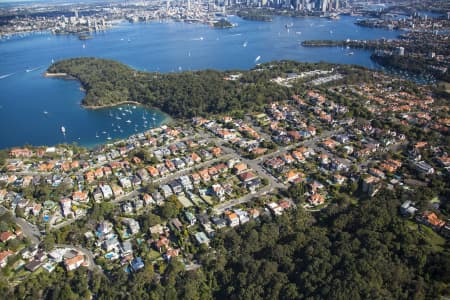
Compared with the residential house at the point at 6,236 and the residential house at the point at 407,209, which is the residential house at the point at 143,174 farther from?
the residential house at the point at 407,209

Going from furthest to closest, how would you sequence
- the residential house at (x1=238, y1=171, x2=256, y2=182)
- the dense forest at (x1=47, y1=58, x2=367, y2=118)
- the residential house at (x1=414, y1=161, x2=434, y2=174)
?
the dense forest at (x1=47, y1=58, x2=367, y2=118)
the residential house at (x1=238, y1=171, x2=256, y2=182)
the residential house at (x1=414, y1=161, x2=434, y2=174)

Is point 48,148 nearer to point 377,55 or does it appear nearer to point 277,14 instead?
point 377,55

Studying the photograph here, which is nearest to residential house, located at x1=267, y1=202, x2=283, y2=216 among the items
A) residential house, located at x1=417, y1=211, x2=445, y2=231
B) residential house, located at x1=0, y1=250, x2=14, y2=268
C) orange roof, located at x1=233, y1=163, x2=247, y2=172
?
orange roof, located at x1=233, y1=163, x2=247, y2=172

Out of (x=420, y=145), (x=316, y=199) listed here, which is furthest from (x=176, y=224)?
(x=420, y=145)

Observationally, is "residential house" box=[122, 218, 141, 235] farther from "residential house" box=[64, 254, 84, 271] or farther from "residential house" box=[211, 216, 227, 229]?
"residential house" box=[211, 216, 227, 229]

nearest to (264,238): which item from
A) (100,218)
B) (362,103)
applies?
(100,218)

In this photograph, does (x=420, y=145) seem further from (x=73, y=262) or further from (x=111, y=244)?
(x=73, y=262)

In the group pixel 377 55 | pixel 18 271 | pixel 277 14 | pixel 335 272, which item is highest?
pixel 277 14

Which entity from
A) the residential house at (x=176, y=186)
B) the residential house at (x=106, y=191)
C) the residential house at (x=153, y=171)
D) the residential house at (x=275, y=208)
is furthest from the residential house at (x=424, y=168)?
the residential house at (x=106, y=191)
